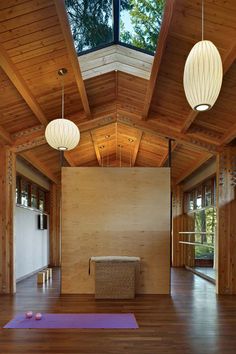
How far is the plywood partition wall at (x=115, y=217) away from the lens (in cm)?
632

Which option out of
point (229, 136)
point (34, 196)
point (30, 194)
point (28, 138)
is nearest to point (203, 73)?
point (229, 136)

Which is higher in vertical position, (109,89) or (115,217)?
(109,89)

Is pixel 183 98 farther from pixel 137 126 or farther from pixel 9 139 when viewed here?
pixel 9 139

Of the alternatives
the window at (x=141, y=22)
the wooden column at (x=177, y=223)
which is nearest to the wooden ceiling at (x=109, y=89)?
the window at (x=141, y=22)

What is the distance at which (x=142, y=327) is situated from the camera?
4.16m

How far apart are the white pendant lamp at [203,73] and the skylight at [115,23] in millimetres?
1986

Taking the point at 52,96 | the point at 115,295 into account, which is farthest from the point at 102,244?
the point at 52,96

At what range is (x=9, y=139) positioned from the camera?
6348 mm

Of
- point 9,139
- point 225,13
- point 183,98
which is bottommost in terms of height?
point 9,139

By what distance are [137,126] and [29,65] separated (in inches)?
109

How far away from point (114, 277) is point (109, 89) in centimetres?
334

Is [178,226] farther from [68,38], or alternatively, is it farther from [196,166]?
[68,38]

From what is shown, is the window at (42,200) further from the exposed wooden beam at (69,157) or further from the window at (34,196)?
the exposed wooden beam at (69,157)

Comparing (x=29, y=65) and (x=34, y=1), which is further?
(x=29, y=65)
